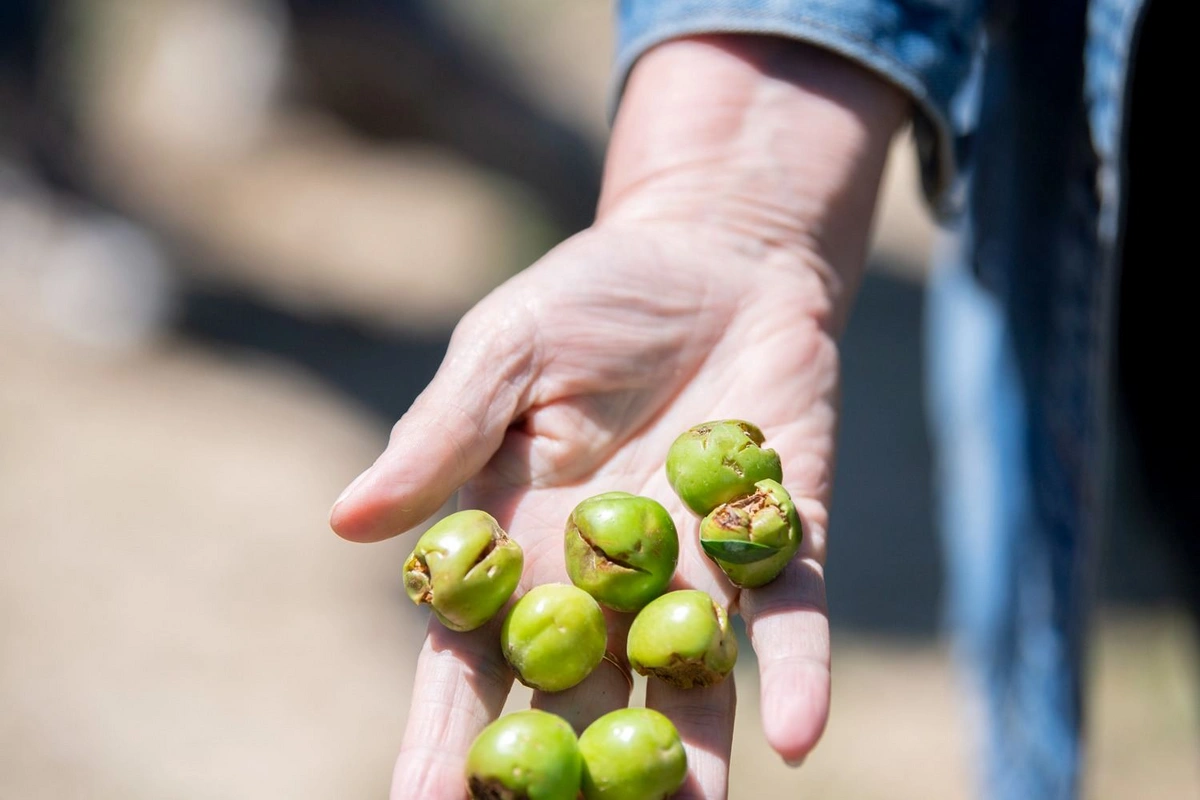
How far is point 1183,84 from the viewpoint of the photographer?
8.21 feet

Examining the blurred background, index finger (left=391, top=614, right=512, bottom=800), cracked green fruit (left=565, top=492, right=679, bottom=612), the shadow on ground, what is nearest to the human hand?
index finger (left=391, top=614, right=512, bottom=800)

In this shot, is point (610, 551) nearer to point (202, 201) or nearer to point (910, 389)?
point (910, 389)

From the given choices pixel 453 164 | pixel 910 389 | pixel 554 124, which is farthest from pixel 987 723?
pixel 453 164

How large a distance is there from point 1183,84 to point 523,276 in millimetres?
1554

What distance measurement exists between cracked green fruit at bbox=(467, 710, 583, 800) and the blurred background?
6.39 ft

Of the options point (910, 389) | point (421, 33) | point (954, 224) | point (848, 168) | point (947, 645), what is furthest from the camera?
point (421, 33)

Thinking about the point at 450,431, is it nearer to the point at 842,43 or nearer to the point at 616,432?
the point at 616,432

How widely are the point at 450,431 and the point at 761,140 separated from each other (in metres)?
0.98

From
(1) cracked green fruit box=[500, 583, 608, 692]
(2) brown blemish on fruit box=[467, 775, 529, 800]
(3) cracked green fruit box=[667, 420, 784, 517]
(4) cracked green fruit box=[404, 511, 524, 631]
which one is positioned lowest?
(2) brown blemish on fruit box=[467, 775, 529, 800]

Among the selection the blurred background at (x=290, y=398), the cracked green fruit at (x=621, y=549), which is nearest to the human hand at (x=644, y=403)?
the cracked green fruit at (x=621, y=549)

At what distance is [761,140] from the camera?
2408 mm

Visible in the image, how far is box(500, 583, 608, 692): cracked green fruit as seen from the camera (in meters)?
1.85

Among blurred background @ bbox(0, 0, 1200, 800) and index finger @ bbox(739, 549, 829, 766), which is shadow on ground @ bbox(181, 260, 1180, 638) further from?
Answer: index finger @ bbox(739, 549, 829, 766)

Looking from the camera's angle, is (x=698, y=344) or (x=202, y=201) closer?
(x=698, y=344)
